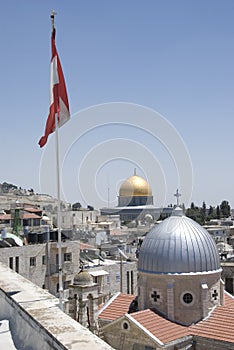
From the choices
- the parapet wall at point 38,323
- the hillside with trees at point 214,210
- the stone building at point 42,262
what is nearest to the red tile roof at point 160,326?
the parapet wall at point 38,323

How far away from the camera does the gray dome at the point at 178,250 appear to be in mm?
18125

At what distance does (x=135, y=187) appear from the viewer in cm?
7600

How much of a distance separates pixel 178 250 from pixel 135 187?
189 ft

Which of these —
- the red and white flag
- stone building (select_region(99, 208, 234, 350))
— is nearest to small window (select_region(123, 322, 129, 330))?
stone building (select_region(99, 208, 234, 350))

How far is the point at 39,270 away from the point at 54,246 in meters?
1.93

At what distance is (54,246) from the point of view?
93.5ft

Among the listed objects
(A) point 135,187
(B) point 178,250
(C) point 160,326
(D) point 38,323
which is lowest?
(C) point 160,326

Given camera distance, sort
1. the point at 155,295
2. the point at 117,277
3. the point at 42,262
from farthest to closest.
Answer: the point at 117,277 → the point at 42,262 → the point at 155,295

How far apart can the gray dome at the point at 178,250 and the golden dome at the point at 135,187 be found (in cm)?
5612

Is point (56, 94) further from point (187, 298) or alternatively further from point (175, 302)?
point (187, 298)

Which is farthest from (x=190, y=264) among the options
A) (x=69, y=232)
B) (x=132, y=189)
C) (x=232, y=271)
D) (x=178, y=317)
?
(x=132, y=189)

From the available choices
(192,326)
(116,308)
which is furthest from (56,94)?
(116,308)

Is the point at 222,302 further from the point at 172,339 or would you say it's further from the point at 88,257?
the point at 88,257

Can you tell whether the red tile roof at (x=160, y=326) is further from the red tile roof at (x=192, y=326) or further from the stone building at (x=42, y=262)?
the stone building at (x=42, y=262)
